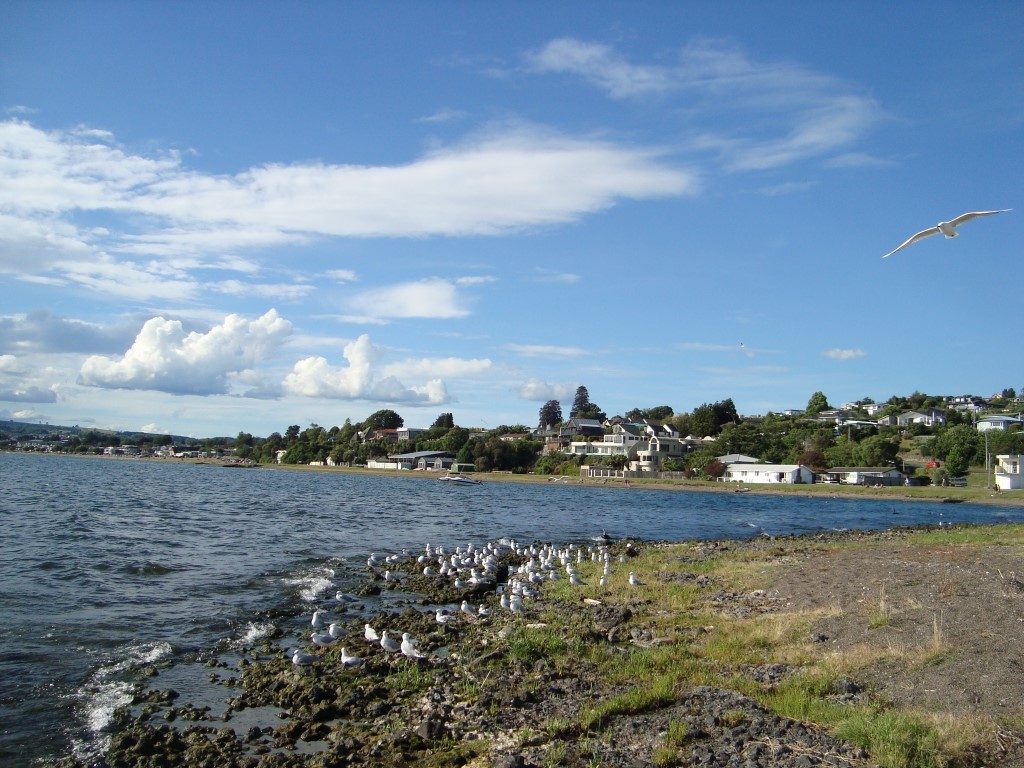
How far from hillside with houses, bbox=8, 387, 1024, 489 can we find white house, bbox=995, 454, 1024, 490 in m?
0.18

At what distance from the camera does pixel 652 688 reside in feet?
33.1

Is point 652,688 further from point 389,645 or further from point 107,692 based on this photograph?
point 107,692

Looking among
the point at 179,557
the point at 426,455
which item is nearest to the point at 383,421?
the point at 426,455

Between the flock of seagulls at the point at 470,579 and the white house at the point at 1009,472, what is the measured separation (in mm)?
72928

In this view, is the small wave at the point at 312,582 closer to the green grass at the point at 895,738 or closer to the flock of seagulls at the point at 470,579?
the flock of seagulls at the point at 470,579

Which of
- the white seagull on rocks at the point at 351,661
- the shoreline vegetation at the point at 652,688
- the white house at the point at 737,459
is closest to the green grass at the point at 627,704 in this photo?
the shoreline vegetation at the point at 652,688

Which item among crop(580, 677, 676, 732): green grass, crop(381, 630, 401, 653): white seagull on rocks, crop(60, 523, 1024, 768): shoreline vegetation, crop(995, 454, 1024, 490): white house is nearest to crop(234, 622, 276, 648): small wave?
crop(60, 523, 1024, 768): shoreline vegetation

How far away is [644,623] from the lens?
1502cm

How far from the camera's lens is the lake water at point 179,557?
12.3 meters

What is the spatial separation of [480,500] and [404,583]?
1870 inches

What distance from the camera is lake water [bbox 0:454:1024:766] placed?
12281 mm

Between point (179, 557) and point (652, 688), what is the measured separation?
2065 centimetres

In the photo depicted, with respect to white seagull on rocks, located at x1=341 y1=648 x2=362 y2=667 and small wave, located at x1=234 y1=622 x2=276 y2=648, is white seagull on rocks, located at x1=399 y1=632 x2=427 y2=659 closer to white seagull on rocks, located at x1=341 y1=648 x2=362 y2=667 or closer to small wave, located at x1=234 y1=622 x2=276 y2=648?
white seagull on rocks, located at x1=341 y1=648 x2=362 y2=667

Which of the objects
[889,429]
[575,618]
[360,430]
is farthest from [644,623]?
[360,430]
